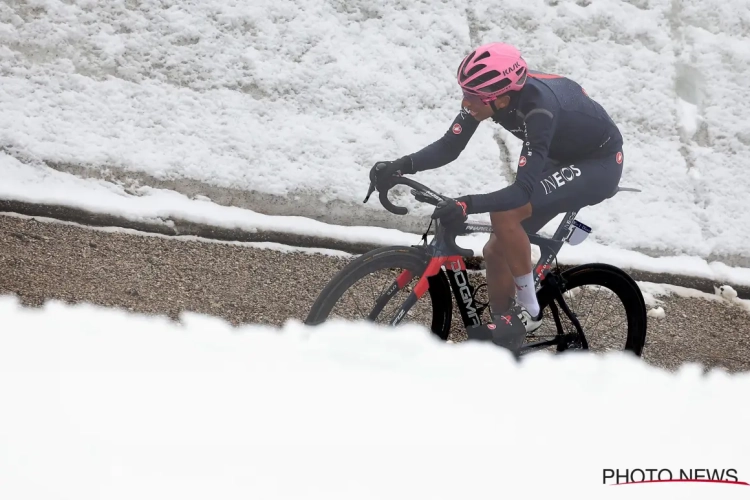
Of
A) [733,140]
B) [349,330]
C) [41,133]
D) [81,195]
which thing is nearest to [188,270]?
[81,195]

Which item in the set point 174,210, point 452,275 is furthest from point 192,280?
point 452,275

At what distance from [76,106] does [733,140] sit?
21.1 feet

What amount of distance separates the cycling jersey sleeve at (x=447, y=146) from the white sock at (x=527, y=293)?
776 millimetres

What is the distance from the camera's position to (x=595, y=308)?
4.89m

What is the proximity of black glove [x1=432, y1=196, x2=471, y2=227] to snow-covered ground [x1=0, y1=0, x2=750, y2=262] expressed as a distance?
2.85m

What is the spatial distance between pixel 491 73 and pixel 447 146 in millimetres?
554

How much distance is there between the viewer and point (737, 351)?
5754 mm

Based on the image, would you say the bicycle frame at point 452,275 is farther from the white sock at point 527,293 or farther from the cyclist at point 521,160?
the white sock at point 527,293

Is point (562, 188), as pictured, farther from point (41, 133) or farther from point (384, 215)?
point (41, 133)

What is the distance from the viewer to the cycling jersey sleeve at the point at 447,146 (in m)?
4.29

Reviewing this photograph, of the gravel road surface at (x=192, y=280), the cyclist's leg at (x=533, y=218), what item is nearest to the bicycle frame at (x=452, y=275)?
the cyclist's leg at (x=533, y=218)

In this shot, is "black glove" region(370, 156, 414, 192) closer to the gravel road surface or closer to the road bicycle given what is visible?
the road bicycle

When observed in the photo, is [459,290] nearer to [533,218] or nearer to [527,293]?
[527,293]

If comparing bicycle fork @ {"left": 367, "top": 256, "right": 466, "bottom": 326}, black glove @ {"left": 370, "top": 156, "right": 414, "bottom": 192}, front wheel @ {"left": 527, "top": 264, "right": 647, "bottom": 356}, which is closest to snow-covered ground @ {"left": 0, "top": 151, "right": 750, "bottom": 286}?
front wheel @ {"left": 527, "top": 264, "right": 647, "bottom": 356}
